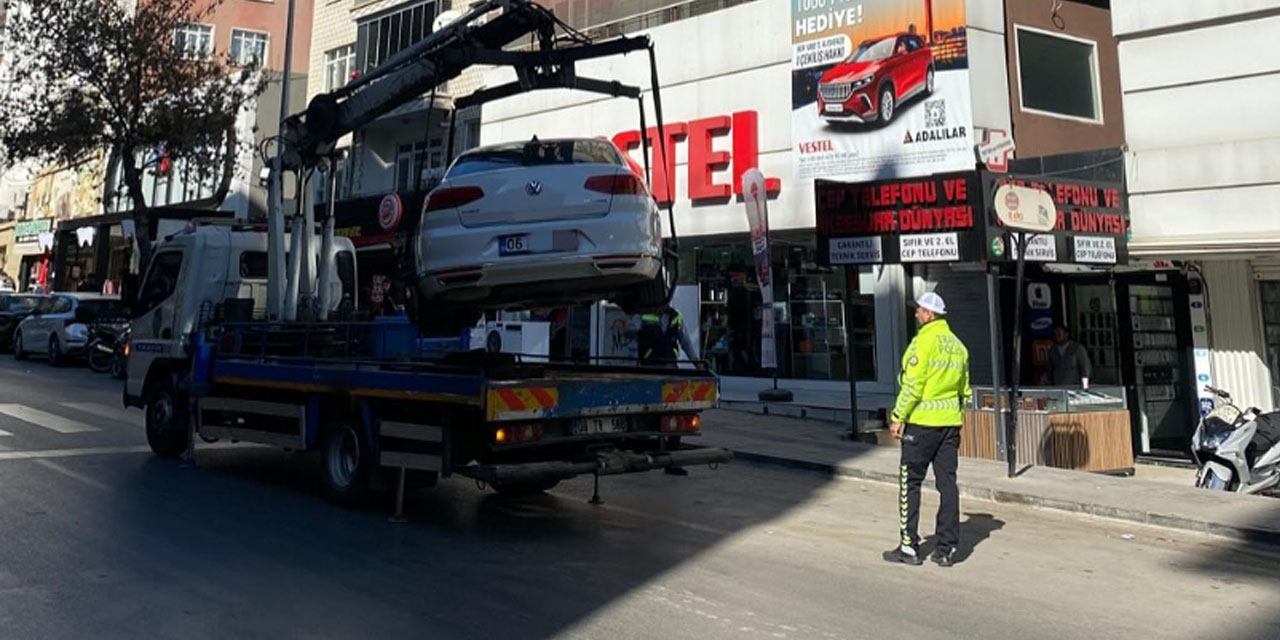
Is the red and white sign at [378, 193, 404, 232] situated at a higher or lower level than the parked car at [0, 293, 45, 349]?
higher

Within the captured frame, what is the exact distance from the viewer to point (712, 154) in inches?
734

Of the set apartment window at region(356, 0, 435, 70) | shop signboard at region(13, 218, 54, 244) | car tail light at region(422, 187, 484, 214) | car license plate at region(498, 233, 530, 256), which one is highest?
apartment window at region(356, 0, 435, 70)

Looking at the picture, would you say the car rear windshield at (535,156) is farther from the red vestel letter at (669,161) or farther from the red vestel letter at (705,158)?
the red vestel letter at (669,161)

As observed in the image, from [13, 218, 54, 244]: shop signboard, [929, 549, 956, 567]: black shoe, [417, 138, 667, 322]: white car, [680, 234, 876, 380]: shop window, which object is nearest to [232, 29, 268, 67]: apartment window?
[13, 218, 54, 244]: shop signboard

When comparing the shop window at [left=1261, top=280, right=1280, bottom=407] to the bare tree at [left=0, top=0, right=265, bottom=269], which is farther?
the bare tree at [left=0, top=0, right=265, bottom=269]

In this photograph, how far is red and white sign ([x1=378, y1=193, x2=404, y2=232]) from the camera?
26266 mm

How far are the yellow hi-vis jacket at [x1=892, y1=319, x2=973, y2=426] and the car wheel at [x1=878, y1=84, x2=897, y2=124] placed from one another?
1101 cm

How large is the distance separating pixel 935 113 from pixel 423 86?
10.4 m

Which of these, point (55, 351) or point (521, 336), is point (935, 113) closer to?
point (521, 336)

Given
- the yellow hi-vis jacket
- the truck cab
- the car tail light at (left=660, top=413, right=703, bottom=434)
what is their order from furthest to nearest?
1. the truck cab
2. the car tail light at (left=660, top=413, right=703, bottom=434)
3. the yellow hi-vis jacket

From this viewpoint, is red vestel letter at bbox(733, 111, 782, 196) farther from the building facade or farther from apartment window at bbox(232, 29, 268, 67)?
apartment window at bbox(232, 29, 268, 67)

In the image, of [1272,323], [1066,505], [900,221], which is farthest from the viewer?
[1272,323]

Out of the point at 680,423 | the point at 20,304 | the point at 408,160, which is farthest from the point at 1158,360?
the point at 20,304

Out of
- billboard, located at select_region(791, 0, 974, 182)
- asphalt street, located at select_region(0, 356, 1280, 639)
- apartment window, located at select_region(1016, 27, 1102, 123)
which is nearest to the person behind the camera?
asphalt street, located at select_region(0, 356, 1280, 639)
